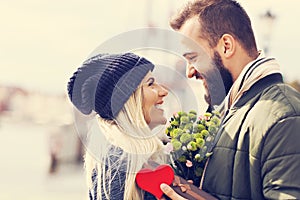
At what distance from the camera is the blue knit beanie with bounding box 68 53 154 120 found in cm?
167

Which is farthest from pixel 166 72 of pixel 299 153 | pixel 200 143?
pixel 299 153

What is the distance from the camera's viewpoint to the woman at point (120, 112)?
1674 mm

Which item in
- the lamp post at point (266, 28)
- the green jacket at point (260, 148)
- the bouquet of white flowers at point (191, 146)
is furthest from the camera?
the lamp post at point (266, 28)

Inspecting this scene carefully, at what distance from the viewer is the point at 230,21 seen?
1.84 m

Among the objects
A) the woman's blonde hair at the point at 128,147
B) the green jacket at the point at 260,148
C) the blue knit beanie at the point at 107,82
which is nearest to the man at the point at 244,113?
the green jacket at the point at 260,148

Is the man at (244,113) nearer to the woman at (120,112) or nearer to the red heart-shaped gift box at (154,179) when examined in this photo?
the red heart-shaped gift box at (154,179)

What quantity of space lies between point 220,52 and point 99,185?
585mm

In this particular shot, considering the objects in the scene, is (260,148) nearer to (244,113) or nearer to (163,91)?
(244,113)

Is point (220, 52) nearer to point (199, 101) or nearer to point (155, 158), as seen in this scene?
point (199, 101)

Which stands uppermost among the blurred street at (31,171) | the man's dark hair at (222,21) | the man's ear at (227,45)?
the man's dark hair at (222,21)

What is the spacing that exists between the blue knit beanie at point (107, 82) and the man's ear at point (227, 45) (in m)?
0.26

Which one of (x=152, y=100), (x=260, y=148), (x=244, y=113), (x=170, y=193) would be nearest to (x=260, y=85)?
(x=244, y=113)

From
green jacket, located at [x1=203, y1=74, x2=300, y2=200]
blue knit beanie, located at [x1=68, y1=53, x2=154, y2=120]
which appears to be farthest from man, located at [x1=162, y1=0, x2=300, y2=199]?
blue knit beanie, located at [x1=68, y1=53, x2=154, y2=120]

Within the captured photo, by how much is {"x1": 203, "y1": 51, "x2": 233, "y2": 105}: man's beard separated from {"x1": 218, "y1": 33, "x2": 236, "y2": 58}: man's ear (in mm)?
21
